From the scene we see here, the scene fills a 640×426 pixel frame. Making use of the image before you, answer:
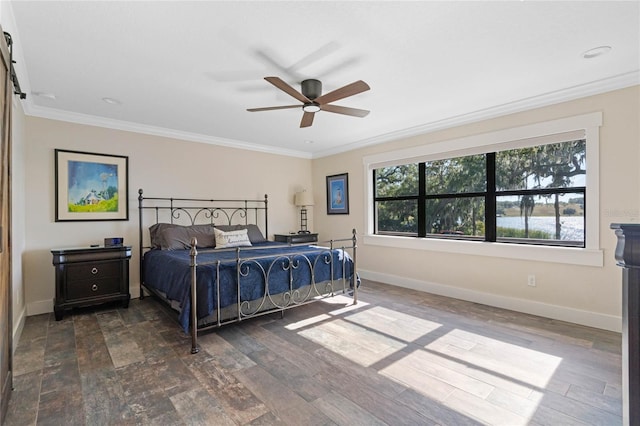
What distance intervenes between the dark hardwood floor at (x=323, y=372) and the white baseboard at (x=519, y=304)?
12 cm

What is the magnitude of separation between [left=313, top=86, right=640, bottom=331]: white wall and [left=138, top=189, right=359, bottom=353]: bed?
4.06 ft

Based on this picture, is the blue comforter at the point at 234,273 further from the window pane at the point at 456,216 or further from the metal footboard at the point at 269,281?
the window pane at the point at 456,216

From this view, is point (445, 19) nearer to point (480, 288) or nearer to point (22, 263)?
point (480, 288)

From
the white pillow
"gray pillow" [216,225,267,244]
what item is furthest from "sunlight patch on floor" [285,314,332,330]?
"gray pillow" [216,225,267,244]

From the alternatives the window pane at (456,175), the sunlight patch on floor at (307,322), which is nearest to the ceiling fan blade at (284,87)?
the sunlight patch on floor at (307,322)

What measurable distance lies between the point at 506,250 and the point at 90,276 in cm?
481

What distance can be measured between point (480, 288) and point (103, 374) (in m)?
3.94

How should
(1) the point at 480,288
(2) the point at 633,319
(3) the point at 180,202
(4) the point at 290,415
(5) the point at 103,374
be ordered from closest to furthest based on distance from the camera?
(2) the point at 633,319
(4) the point at 290,415
(5) the point at 103,374
(1) the point at 480,288
(3) the point at 180,202

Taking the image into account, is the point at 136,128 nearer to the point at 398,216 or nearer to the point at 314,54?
the point at 314,54

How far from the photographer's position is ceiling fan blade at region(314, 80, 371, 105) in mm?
2416

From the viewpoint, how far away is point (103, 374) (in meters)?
2.24

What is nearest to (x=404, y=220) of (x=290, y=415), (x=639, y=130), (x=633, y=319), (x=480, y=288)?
(x=480, y=288)

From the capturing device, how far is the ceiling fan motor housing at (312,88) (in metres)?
2.78

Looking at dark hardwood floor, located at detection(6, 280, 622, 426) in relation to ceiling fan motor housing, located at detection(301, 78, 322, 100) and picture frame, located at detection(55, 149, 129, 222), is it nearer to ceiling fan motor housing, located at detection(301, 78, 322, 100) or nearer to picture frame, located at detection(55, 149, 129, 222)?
picture frame, located at detection(55, 149, 129, 222)
